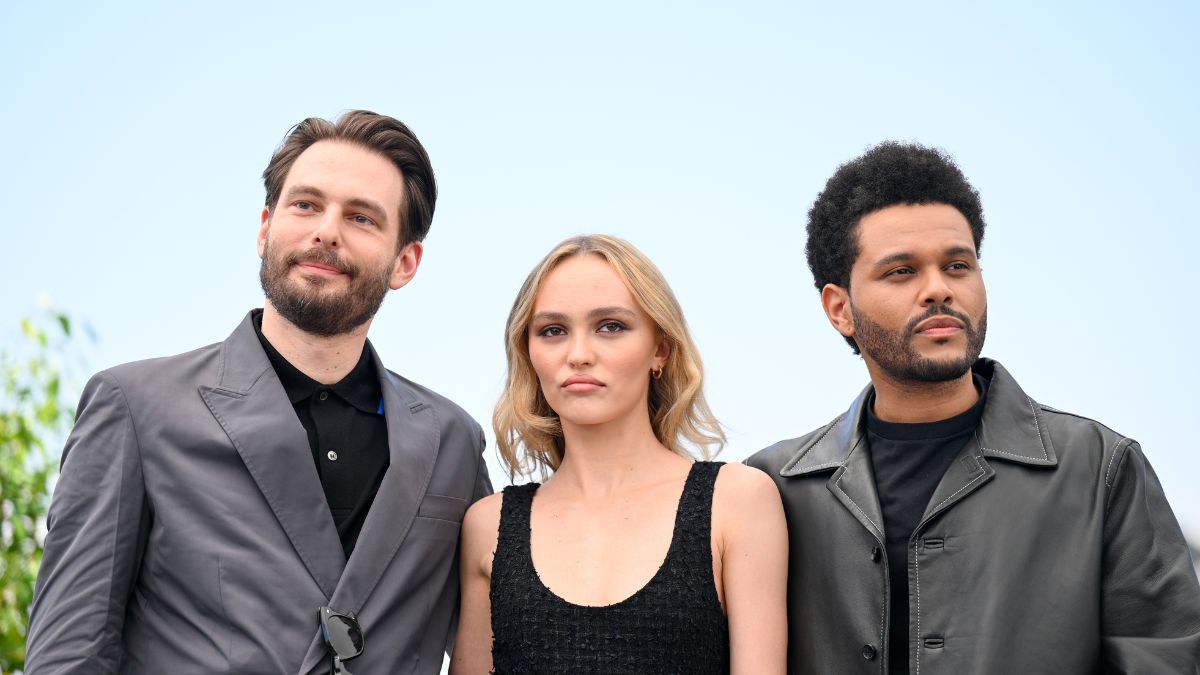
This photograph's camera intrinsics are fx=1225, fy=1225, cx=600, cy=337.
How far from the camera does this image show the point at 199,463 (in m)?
3.49

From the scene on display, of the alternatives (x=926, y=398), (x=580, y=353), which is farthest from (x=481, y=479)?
(x=926, y=398)

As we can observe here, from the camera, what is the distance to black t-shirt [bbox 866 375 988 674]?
11.3ft

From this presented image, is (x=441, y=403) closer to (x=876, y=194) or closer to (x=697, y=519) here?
(x=697, y=519)

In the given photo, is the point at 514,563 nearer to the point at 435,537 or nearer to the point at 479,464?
the point at 435,537

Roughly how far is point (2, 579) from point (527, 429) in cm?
391

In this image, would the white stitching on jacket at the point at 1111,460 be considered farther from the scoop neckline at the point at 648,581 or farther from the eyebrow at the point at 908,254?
the scoop neckline at the point at 648,581

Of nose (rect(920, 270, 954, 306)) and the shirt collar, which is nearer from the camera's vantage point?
nose (rect(920, 270, 954, 306))

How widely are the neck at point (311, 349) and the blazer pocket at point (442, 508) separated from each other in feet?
1.61

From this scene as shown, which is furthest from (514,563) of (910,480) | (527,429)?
(910,480)

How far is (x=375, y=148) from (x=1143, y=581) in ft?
8.80

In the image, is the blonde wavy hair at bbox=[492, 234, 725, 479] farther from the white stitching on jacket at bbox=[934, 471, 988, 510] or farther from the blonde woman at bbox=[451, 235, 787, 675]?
the white stitching on jacket at bbox=[934, 471, 988, 510]

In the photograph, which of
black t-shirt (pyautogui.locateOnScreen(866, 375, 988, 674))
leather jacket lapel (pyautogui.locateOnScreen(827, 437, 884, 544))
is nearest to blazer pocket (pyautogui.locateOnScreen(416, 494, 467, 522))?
leather jacket lapel (pyautogui.locateOnScreen(827, 437, 884, 544))

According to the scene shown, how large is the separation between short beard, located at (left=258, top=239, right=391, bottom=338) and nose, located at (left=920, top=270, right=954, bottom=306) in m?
1.69

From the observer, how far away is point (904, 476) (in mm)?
3590
